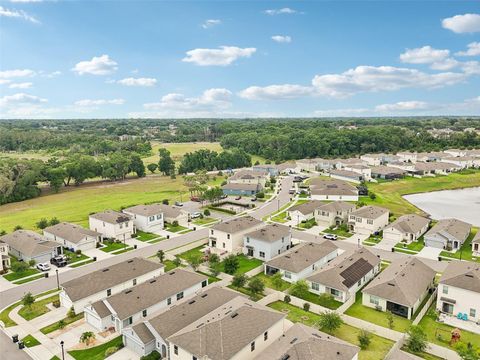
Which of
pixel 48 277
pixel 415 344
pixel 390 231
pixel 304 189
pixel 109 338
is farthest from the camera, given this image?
pixel 304 189

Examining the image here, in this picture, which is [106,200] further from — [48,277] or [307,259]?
[307,259]

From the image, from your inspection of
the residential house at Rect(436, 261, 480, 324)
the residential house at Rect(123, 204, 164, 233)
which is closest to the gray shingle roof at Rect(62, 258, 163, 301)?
the residential house at Rect(123, 204, 164, 233)

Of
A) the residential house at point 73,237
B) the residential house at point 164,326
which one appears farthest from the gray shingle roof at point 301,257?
the residential house at point 73,237

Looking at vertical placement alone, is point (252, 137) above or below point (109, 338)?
above

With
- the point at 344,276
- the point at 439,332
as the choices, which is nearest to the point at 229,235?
the point at 344,276

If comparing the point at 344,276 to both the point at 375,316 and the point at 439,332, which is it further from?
the point at 439,332

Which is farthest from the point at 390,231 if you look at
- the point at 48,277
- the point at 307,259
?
the point at 48,277
